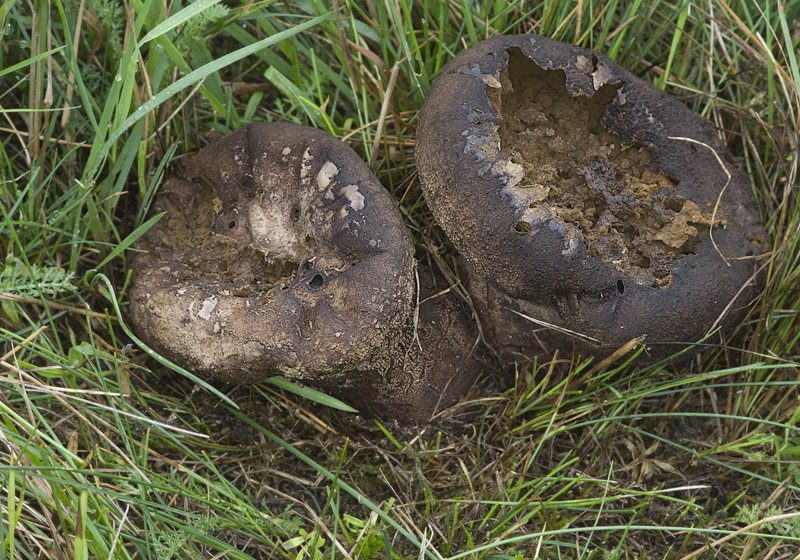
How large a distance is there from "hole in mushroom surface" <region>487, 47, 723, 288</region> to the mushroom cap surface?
18.0 inches

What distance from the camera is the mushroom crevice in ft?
5.90

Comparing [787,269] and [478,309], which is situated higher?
[787,269]

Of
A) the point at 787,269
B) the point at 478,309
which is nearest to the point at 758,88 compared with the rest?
the point at 787,269

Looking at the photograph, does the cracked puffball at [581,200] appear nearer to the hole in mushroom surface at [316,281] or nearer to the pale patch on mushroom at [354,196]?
the pale patch on mushroom at [354,196]

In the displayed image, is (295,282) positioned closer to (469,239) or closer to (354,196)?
(354,196)

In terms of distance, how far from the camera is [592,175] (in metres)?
2.01

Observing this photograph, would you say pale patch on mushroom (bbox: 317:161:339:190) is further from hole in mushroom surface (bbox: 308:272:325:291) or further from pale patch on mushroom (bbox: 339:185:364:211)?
hole in mushroom surface (bbox: 308:272:325:291)

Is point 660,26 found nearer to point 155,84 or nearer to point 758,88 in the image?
point 758,88

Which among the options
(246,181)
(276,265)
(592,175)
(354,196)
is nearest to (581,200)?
(592,175)

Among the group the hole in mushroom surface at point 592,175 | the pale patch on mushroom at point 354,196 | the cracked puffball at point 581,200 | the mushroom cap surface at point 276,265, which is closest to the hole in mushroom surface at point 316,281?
the mushroom cap surface at point 276,265

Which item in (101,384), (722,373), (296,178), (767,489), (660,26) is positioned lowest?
(767,489)

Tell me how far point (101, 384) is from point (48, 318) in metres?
0.30

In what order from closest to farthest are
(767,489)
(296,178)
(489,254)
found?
1. (489,254)
2. (296,178)
3. (767,489)

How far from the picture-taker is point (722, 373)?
6.98 ft
